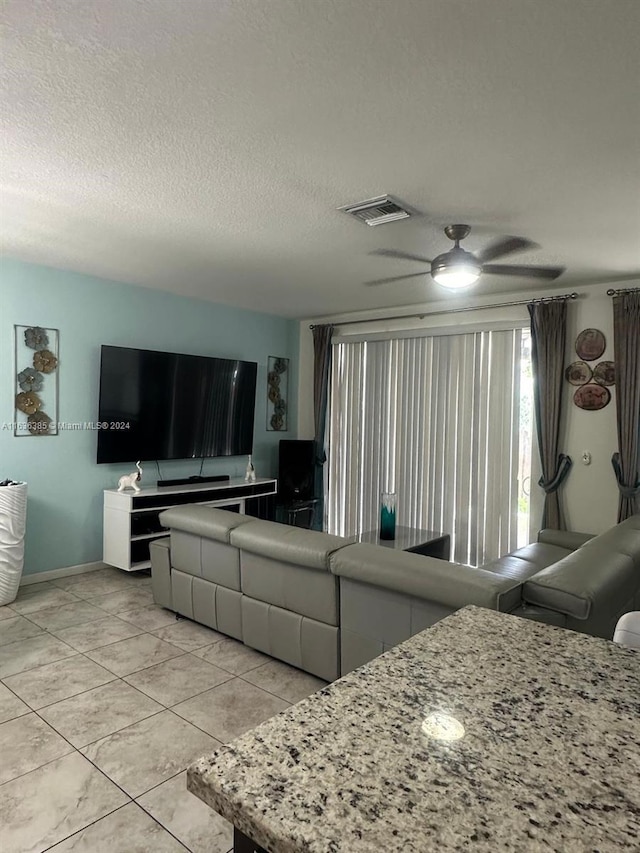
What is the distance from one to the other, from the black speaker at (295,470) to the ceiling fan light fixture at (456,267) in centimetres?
329

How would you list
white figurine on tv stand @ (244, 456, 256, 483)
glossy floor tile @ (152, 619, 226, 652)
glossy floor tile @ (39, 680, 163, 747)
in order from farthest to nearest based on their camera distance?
white figurine on tv stand @ (244, 456, 256, 483)
glossy floor tile @ (152, 619, 226, 652)
glossy floor tile @ (39, 680, 163, 747)

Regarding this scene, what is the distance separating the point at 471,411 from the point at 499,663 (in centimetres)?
427

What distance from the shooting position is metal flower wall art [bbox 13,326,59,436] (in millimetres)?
4258

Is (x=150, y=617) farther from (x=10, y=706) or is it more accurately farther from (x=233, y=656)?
(x=10, y=706)

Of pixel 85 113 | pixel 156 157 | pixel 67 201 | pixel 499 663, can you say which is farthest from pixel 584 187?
pixel 67 201

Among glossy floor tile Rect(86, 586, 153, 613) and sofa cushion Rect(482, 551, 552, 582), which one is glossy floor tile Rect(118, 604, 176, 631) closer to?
glossy floor tile Rect(86, 586, 153, 613)

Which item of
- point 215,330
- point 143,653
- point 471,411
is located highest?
point 215,330

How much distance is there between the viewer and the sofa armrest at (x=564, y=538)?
3.94 meters

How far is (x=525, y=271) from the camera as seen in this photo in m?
3.85

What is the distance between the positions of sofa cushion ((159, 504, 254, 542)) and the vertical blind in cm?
261

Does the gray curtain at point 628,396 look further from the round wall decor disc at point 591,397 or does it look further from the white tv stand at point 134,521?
the white tv stand at point 134,521

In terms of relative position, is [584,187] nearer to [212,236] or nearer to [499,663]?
[212,236]

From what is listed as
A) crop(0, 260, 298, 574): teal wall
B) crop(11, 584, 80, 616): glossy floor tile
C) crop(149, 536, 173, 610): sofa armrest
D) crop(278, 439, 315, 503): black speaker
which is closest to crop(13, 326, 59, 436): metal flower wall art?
crop(0, 260, 298, 574): teal wall

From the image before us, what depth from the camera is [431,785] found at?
668mm
